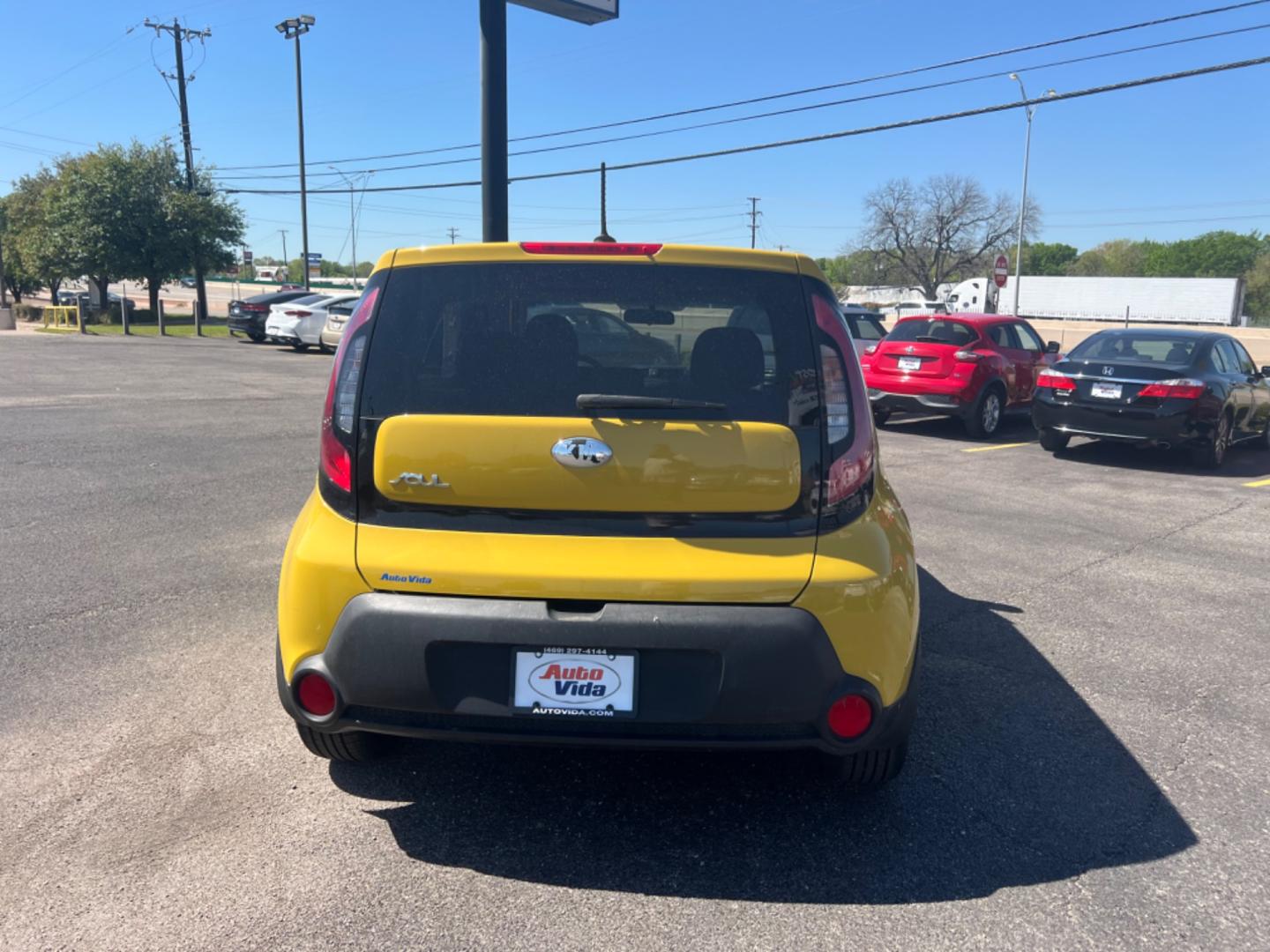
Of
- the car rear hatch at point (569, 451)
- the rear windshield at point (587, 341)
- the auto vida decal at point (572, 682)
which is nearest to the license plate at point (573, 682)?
the auto vida decal at point (572, 682)

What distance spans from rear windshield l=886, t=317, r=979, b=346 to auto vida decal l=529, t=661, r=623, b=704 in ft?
34.9

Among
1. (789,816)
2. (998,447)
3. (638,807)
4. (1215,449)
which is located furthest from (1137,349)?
(638,807)

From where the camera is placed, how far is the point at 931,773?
3303 millimetres

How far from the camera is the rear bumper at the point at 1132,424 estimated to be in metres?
9.78

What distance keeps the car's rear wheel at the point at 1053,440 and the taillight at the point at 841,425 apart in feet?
28.7

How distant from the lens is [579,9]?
1286 centimetres

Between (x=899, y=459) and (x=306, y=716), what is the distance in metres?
8.48

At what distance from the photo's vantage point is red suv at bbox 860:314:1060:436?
12.0 m

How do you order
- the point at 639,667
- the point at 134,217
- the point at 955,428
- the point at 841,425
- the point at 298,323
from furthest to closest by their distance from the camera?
the point at 134,217 → the point at 298,323 → the point at 955,428 → the point at 841,425 → the point at 639,667

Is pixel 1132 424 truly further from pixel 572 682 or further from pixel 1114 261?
pixel 1114 261

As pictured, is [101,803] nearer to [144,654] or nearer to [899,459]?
[144,654]

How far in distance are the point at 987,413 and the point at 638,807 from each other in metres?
10.5

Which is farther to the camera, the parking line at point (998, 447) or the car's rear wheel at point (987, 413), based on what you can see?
the car's rear wheel at point (987, 413)

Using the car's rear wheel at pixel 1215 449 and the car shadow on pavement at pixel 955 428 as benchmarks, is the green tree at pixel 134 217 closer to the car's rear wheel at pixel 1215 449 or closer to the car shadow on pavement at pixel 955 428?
the car shadow on pavement at pixel 955 428
